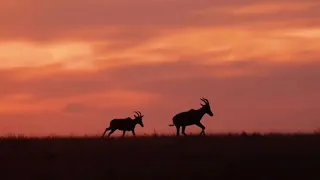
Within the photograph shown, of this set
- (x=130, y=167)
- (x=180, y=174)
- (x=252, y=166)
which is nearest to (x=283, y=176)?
(x=252, y=166)

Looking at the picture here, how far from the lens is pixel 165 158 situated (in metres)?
26.0

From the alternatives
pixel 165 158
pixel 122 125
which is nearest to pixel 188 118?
pixel 122 125

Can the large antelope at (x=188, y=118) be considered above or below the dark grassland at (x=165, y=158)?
above

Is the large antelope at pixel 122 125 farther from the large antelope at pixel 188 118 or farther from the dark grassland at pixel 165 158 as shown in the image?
the dark grassland at pixel 165 158

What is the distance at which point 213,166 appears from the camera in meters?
23.8

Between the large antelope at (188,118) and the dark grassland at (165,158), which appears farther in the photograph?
the large antelope at (188,118)

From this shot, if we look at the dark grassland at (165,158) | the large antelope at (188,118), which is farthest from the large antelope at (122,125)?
the dark grassland at (165,158)

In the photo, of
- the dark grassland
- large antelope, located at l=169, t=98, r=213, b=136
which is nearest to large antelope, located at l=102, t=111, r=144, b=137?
large antelope, located at l=169, t=98, r=213, b=136

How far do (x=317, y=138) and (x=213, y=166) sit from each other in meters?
8.52

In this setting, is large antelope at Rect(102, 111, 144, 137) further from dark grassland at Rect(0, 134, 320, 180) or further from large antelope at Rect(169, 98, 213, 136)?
dark grassland at Rect(0, 134, 320, 180)

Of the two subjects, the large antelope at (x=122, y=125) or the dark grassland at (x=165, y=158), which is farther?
the large antelope at (x=122, y=125)

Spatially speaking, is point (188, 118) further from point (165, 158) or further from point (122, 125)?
point (165, 158)

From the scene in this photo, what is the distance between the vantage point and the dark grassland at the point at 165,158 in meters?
23.0

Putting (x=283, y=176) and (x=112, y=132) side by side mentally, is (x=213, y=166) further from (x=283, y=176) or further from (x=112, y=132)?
(x=112, y=132)
